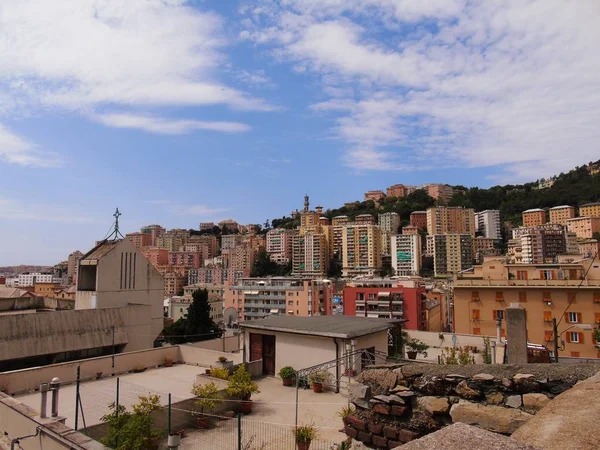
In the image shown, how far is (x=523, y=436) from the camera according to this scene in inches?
85.4

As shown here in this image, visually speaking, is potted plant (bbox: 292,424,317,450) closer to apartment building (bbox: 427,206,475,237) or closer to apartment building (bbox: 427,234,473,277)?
apartment building (bbox: 427,234,473,277)

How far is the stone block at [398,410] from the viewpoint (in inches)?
169

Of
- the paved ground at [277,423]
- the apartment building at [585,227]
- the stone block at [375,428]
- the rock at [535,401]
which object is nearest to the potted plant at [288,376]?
the paved ground at [277,423]

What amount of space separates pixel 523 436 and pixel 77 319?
17670mm

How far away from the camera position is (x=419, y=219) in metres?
145

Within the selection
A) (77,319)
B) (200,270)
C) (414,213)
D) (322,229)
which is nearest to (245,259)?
(200,270)

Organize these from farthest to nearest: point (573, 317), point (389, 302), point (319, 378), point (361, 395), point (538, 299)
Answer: point (389, 302), point (538, 299), point (573, 317), point (319, 378), point (361, 395)

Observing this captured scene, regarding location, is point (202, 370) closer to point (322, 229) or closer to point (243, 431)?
point (243, 431)

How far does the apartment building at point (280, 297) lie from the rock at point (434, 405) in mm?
61494

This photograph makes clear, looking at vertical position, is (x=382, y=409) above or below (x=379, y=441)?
above

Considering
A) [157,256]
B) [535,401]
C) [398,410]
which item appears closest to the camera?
[535,401]

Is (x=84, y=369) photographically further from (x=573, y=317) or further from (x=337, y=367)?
(x=573, y=317)

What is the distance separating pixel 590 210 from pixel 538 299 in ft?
379

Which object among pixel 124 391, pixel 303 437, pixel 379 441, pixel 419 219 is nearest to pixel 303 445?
pixel 303 437
